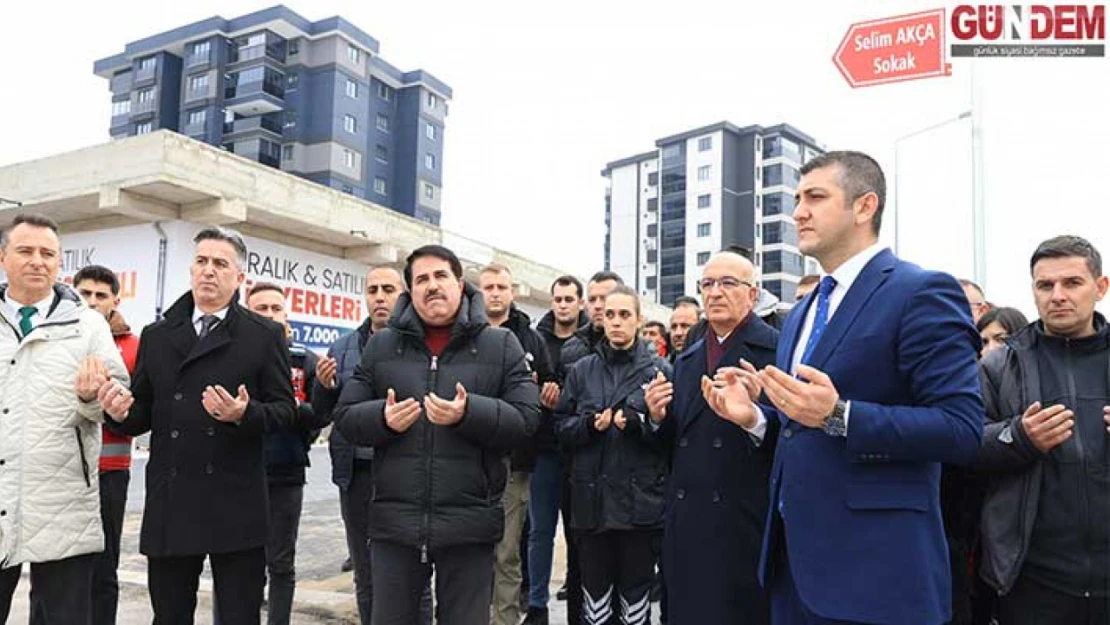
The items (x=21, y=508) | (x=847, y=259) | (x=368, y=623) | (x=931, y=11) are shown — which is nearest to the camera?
(x=847, y=259)

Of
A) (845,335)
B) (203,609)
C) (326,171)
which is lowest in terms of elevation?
(203,609)

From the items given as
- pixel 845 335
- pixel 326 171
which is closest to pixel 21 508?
pixel 845 335

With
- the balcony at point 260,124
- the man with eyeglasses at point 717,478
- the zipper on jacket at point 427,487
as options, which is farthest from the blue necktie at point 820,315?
the balcony at point 260,124

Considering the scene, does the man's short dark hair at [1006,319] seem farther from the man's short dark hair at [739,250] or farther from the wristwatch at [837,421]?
the wristwatch at [837,421]

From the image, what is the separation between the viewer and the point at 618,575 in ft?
14.3

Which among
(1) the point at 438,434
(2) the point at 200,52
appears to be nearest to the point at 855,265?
(1) the point at 438,434

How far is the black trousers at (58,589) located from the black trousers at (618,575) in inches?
91.7

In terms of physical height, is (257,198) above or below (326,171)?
below

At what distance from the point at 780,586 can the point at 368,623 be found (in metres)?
2.67

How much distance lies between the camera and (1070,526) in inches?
116

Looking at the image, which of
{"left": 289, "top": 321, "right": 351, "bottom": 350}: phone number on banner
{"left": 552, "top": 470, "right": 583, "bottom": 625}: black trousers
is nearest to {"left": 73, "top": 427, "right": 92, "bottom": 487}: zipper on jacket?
{"left": 552, "top": 470, "right": 583, "bottom": 625}: black trousers

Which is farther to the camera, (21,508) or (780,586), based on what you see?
(21,508)

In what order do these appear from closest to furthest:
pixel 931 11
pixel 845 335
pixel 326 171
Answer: pixel 845 335, pixel 931 11, pixel 326 171

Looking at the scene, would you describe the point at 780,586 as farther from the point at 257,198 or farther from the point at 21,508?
the point at 257,198
